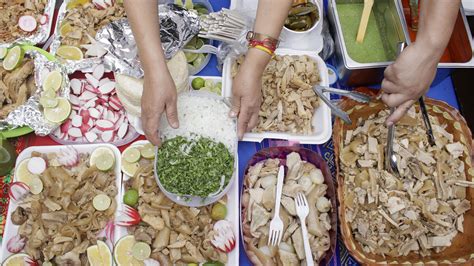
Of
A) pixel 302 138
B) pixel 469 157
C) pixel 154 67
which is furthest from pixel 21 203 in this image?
pixel 469 157

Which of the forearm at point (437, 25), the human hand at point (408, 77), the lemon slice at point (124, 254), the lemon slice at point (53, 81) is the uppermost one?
the forearm at point (437, 25)

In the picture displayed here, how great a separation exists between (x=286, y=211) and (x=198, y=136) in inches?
15.3

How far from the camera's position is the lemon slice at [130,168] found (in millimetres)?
1475

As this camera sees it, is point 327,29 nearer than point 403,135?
No

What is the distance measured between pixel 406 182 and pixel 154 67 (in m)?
0.92

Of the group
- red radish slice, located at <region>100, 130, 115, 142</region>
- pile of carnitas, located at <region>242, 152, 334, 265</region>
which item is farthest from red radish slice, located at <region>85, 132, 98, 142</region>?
pile of carnitas, located at <region>242, 152, 334, 265</region>

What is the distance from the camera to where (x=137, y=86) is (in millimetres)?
1510

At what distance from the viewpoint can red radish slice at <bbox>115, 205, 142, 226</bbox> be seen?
54.0 inches

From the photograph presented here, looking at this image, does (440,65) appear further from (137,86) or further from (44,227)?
(44,227)

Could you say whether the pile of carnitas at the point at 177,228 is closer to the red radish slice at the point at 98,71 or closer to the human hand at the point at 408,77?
the red radish slice at the point at 98,71

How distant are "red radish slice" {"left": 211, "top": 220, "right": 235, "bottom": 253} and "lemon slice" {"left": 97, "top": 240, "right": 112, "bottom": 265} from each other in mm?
339

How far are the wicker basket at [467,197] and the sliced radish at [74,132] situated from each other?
0.95m

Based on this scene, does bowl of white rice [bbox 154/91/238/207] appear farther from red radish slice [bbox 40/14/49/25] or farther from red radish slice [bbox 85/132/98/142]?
red radish slice [bbox 40/14/49/25]

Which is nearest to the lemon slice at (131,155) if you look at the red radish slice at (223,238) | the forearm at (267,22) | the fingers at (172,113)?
the fingers at (172,113)
